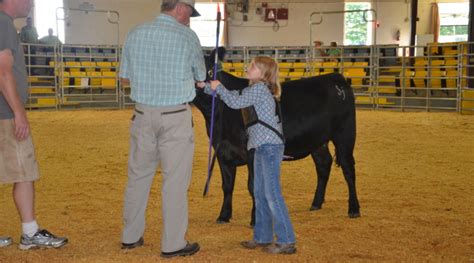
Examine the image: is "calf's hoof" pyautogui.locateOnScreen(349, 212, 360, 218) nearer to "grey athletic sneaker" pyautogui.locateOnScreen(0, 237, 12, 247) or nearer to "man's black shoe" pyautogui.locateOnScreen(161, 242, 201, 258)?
"man's black shoe" pyautogui.locateOnScreen(161, 242, 201, 258)

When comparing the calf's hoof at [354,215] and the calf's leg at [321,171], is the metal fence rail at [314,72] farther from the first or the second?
the calf's hoof at [354,215]

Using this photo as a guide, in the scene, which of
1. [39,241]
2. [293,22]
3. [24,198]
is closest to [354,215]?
[39,241]

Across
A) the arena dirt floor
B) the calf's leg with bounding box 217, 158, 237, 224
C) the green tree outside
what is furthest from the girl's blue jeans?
the green tree outside

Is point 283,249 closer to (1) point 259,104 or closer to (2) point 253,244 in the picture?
(2) point 253,244

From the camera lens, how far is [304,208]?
550cm

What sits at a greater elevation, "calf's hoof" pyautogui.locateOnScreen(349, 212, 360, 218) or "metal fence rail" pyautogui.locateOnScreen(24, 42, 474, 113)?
"metal fence rail" pyautogui.locateOnScreen(24, 42, 474, 113)

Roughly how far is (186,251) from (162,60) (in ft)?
4.34

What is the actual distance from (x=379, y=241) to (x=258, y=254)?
969 mm

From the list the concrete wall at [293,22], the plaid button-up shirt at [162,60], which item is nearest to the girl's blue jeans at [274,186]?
the plaid button-up shirt at [162,60]

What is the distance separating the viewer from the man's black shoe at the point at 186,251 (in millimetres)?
3891

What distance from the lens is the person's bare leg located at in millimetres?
4074

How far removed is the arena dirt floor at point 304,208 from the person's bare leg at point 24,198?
0.26m

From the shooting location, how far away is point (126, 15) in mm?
25391

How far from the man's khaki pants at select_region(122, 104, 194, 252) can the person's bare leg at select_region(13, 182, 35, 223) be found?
0.76 meters
